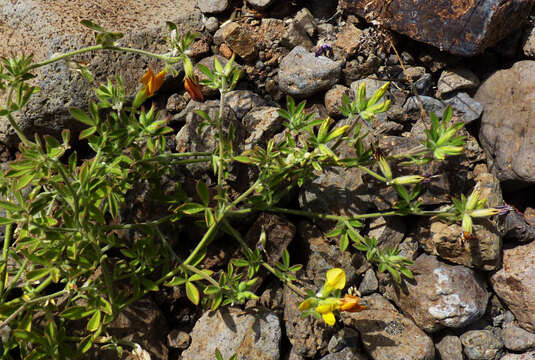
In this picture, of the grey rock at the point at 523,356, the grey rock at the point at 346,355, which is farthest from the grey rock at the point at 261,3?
the grey rock at the point at 523,356

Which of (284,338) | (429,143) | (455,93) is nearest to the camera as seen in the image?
(429,143)

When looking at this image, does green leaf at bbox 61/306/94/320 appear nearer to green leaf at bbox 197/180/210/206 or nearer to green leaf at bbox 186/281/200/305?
green leaf at bbox 186/281/200/305

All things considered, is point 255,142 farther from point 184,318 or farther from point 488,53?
point 488,53

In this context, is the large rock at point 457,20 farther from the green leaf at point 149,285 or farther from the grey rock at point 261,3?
the green leaf at point 149,285

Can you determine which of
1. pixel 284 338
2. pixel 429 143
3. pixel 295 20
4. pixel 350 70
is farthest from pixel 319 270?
pixel 295 20

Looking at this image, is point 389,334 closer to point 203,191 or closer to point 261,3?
point 203,191

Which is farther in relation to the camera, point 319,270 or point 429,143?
point 319,270

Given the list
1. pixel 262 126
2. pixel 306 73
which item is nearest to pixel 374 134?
pixel 306 73
